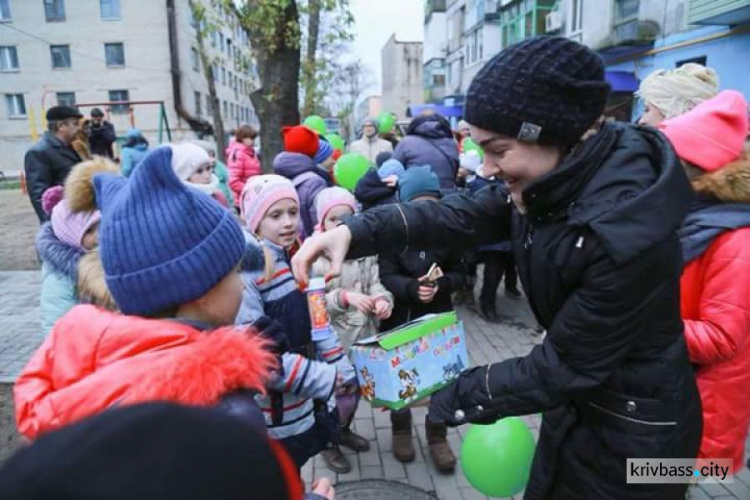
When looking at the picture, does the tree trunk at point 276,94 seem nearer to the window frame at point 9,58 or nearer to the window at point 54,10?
the window at point 54,10

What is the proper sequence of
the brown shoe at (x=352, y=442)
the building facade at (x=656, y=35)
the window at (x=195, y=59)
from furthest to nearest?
the window at (x=195, y=59) → the building facade at (x=656, y=35) → the brown shoe at (x=352, y=442)

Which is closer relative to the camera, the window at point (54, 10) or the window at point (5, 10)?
the window at point (54, 10)

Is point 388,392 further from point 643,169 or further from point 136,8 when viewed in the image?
point 136,8

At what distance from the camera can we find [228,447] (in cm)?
56

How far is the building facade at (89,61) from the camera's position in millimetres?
35781

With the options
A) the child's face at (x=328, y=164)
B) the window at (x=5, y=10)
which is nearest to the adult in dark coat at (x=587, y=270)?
the child's face at (x=328, y=164)

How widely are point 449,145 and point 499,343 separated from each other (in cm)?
235

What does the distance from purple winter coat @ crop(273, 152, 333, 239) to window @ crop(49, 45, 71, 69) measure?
39.6 meters

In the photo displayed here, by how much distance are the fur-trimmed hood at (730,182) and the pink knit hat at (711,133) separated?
0.03 m

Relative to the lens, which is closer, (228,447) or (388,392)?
(228,447)

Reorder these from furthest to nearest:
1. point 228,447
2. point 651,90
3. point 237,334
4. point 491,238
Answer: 1. point 651,90
2. point 491,238
3. point 237,334
4. point 228,447

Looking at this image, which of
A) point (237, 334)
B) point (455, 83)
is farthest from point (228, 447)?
point (455, 83)

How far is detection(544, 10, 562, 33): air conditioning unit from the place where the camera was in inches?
810

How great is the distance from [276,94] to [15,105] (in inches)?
1531
